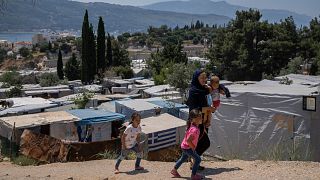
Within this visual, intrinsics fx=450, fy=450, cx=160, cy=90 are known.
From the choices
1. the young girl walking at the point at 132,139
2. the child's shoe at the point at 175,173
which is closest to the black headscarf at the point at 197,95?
the child's shoe at the point at 175,173

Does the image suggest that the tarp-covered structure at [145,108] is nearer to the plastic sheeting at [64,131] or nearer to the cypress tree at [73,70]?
the plastic sheeting at [64,131]

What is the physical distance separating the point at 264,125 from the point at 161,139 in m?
3.42

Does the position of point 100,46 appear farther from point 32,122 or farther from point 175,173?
point 175,173

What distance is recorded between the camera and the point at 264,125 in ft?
34.1

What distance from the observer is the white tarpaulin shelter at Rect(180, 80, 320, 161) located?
9.45 m

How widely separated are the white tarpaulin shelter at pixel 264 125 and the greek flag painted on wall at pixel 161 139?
1.64 m

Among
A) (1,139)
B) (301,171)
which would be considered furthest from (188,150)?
(1,139)

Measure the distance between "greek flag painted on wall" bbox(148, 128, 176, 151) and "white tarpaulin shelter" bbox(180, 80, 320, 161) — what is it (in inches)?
64.7

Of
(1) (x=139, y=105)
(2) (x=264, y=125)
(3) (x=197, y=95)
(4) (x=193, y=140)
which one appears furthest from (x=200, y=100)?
(1) (x=139, y=105)

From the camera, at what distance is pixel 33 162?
10539 mm

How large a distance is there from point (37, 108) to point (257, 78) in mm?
24920

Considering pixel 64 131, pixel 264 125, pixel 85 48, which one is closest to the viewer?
pixel 264 125

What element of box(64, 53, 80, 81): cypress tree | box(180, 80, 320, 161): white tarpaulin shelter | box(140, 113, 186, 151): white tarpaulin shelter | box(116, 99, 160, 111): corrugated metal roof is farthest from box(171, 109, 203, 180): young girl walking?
box(64, 53, 80, 81): cypress tree

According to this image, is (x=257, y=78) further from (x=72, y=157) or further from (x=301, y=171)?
(x=301, y=171)
